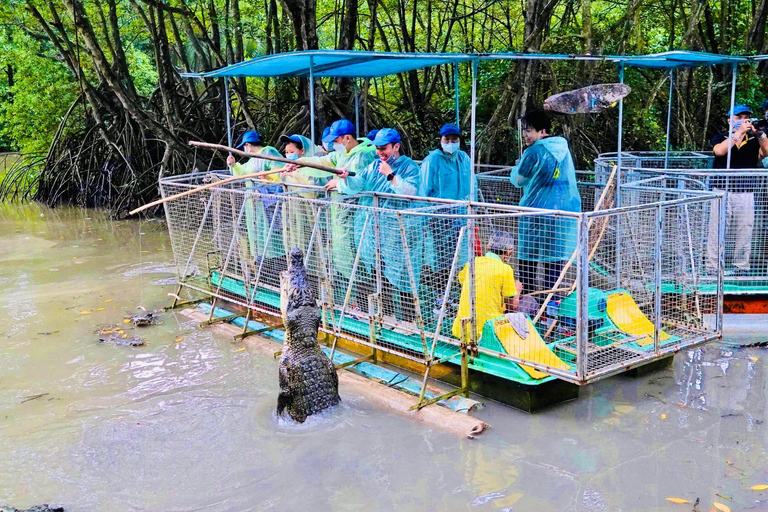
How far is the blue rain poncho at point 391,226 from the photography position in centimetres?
484

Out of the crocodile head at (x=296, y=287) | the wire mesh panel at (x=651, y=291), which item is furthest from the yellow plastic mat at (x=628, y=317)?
the crocodile head at (x=296, y=287)

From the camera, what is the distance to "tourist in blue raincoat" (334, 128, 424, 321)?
4.84 m

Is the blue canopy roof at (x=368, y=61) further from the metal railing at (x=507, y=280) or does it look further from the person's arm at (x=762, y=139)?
the metal railing at (x=507, y=280)

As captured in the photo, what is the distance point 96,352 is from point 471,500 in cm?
361

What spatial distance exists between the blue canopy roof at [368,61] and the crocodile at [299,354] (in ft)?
5.87

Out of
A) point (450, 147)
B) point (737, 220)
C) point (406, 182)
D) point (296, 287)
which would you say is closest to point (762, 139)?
point (737, 220)

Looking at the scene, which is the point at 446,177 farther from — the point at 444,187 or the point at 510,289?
the point at 510,289

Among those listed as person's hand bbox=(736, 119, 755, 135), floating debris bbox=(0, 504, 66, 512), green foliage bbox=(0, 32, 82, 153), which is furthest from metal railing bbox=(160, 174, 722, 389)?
green foliage bbox=(0, 32, 82, 153)

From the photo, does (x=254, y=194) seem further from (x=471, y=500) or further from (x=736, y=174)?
(x=736, y=174)

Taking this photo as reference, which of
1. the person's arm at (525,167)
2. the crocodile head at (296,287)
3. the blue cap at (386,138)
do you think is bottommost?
the crocodile head at (296,287)

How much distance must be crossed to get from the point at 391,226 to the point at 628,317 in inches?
65.6

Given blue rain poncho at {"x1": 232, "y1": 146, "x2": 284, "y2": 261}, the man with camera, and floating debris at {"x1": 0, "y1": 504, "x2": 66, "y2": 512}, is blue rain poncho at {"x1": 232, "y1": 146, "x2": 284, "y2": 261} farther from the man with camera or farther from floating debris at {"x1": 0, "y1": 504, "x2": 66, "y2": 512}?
the man with camera

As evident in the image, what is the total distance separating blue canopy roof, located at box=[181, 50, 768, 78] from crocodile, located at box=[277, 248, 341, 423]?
70.4 inches

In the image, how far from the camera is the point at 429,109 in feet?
40.8
